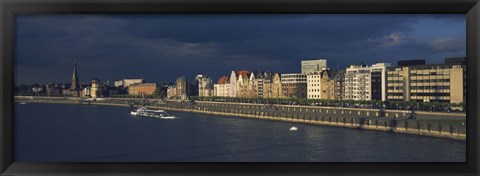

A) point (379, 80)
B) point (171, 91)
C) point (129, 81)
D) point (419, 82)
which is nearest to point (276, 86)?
point (379, 80)

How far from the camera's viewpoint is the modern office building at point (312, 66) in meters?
3.92

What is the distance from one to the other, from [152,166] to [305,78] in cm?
285

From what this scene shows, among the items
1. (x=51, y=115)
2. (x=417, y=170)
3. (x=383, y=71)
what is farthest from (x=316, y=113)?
(x=417, y=170)

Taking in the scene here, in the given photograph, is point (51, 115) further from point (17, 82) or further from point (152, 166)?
point (152, 166)

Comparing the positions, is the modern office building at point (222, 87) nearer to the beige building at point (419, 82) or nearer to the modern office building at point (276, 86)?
the modern office building at point (276, 86)

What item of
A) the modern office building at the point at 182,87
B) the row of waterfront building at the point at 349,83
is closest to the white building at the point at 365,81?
the row of waterfront building at the point at 349,83

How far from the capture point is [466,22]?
76.6 inches

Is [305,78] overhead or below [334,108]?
overhead

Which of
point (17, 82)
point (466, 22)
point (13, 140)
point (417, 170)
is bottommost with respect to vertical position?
point (417, 170)

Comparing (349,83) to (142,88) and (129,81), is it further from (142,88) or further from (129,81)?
(129,81)
